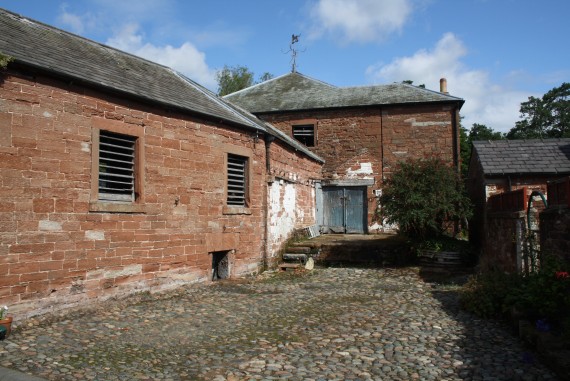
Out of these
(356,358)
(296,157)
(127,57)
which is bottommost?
(356,358)

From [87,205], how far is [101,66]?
10.4 ft

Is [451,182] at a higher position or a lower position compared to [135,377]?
higher

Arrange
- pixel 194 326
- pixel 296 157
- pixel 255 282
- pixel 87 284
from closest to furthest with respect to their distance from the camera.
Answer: pixel 194 326
pixel 87 284
pixel 255 282
pixel 296 157

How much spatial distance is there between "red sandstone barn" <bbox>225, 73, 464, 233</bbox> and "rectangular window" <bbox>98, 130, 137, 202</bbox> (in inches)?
413

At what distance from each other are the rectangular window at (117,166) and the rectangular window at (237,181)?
2.94m

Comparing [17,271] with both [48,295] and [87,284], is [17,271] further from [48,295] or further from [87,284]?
[87,284]

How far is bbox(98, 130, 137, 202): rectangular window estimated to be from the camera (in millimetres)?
8352

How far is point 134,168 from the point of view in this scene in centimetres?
876

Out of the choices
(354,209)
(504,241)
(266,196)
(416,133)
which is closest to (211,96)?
(266,196)

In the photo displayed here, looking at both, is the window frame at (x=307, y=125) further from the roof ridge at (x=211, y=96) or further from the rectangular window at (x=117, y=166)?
the rectangular window at (x=117, y=166)

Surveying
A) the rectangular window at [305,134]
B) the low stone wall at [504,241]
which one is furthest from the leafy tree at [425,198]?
the rectangular window at [305,134]

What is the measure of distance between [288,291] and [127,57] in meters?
7.17

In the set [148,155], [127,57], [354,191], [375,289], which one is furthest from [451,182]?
[127,57]

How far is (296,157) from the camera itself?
15523 millimetres
